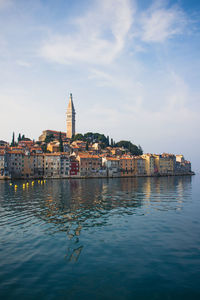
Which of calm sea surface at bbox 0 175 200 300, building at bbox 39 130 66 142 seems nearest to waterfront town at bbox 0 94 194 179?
building at bbox 39 130 66 142

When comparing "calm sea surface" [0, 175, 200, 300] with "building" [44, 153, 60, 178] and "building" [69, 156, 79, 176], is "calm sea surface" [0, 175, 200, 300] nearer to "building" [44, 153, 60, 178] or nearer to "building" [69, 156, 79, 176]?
"building" [44, 153, 60, 178]

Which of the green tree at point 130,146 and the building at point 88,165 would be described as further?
the green tree at point 130,146

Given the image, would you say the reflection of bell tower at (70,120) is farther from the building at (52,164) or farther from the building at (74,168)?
the building at (52,164)

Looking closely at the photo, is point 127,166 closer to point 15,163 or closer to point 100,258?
point 15,163

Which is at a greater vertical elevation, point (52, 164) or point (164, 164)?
point (164, 164)

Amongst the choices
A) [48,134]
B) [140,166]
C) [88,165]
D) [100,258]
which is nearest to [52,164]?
[88,165]

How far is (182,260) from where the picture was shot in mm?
11148

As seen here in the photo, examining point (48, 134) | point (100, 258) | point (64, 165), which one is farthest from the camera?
point (48, 134)

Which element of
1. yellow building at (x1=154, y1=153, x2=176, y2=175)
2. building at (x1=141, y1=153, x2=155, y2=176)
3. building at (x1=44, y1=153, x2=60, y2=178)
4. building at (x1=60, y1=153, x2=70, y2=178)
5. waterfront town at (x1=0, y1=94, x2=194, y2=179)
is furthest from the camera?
yellow building at (x1=154, y1=153, x2=176, y2=175)

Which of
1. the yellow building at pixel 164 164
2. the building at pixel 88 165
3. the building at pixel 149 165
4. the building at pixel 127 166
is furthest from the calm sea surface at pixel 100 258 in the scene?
the yellow building at pixel 164 164

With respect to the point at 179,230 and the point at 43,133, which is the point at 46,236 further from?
the point at 43,133

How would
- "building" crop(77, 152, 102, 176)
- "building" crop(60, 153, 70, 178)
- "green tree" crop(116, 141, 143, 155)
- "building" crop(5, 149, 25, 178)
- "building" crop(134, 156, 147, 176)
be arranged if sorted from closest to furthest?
"building" crop(5, 149, 25, 178)
"building" crop(60, 153, 70, 178)
"building" crop(77, 152, 102, 176)
"building" crop(134, 156, 147, 176)
"green tree" crop(116, 141, 143, 155)

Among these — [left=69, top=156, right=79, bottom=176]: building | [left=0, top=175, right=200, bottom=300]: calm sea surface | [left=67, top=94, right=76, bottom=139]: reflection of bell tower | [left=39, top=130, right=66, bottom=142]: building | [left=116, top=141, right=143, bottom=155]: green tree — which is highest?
[left=67, top=94, right=76, bottom=139]: reflection of bell tower

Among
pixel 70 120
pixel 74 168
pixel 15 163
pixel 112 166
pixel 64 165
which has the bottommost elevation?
pixel 74 168
